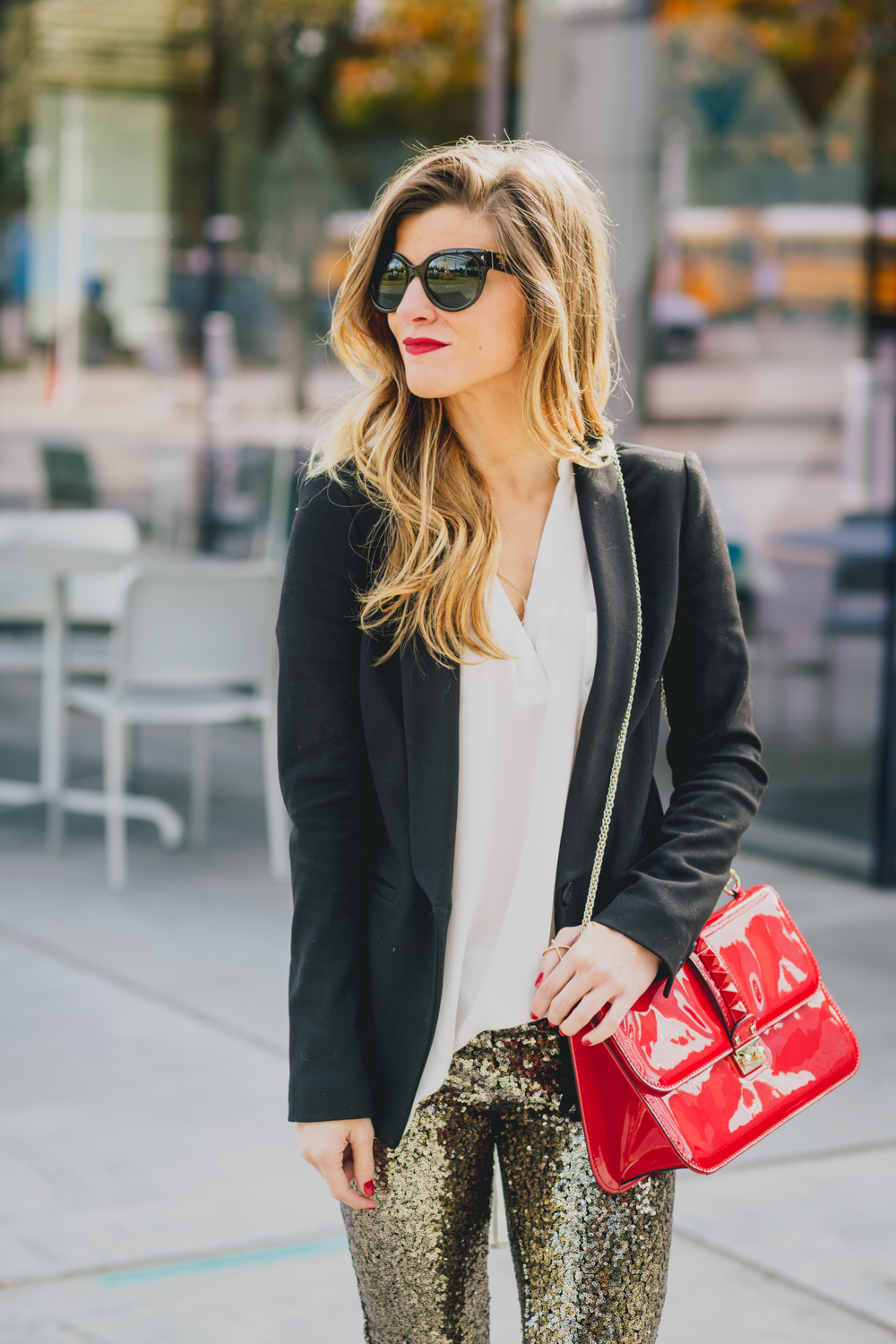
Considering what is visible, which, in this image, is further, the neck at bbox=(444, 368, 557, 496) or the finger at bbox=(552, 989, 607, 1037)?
the neck at bbox=(444, 368, 557, 496)

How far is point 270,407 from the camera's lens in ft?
33.6

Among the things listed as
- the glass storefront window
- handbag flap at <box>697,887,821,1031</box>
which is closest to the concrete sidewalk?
handbag flap at <box>697,887,821,1031</box>

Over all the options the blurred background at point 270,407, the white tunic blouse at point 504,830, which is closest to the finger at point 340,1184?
the white tunic blouse at point 504,830

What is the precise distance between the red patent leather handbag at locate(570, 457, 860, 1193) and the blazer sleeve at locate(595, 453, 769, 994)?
0.23 feet

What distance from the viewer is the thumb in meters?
1.86

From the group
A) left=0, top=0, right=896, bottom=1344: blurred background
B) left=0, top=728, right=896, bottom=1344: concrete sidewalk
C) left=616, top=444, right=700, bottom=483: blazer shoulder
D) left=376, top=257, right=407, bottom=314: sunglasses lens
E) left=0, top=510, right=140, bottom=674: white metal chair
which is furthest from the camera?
left=0, top=510, right=140, bottom=674: white metal chair

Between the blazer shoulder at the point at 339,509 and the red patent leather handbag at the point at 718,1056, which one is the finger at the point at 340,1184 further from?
the blazer shoulder at the point at 339,509

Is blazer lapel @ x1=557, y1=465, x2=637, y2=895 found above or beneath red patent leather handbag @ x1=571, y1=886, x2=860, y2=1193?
above

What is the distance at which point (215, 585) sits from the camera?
20.9 feet

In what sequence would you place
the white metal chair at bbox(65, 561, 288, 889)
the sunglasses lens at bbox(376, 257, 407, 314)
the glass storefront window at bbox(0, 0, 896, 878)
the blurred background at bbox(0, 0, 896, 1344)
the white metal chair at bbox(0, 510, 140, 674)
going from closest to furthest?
the sunglasses lens at bbox(376, 257, 407, 314)
the blurred background at bbox(0, 0, 896, 1344)
the white metal chair at bbox(65, 561, 288, 889)
the white metal chair at bbox(0, 510, 140, 674)
the glass storefront window at bbox(0, 0, 896, 878)

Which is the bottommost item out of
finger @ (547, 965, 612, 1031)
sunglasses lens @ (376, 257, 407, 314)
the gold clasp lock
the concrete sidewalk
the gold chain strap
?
→ the concrete sidewalk

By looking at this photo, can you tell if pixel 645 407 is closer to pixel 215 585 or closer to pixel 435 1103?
pixel 215 585

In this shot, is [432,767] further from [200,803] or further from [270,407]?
[270,407]

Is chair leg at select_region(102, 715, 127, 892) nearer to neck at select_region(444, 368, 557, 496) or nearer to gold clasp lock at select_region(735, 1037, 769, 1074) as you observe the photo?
neck at select_region(444, 368, 557, 496)
